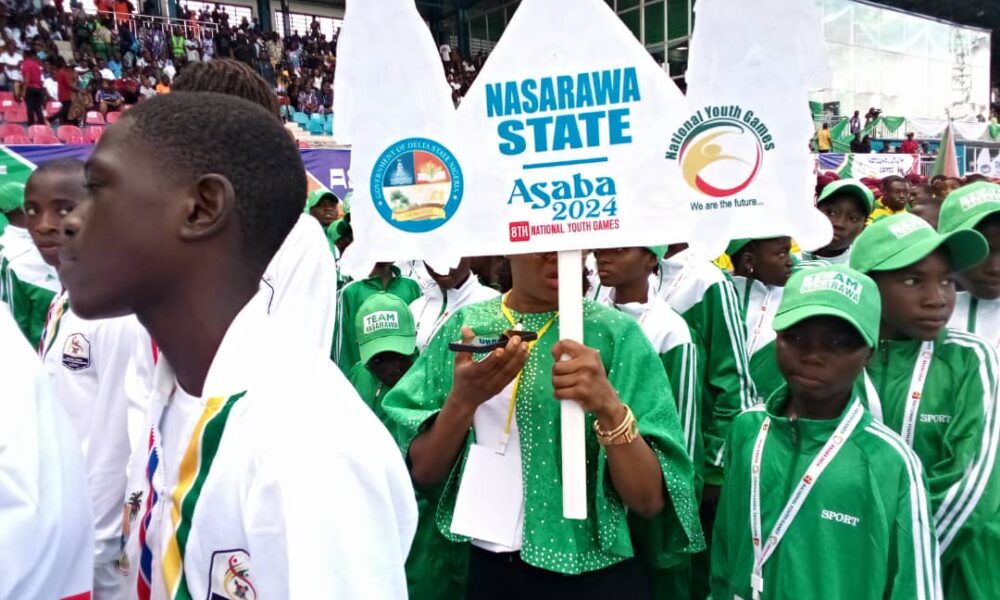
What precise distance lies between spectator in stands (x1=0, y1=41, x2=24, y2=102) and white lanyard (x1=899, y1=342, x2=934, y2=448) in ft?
51.2

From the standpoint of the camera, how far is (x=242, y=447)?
0.94m

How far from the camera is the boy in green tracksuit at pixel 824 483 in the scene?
1.73 metres

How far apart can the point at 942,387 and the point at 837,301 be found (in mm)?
491

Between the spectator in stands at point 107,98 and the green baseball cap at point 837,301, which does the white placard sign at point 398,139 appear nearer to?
the green baseball cap at point 837,301

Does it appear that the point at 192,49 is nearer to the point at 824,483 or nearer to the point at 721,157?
the point at 721,157

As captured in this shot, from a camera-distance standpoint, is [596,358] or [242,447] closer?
[242,447]

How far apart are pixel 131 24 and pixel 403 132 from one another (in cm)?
1997

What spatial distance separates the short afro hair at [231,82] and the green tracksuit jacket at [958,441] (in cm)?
200

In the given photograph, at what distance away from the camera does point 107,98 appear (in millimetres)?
14758

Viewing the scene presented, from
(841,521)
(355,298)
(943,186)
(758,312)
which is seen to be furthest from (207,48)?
(841,521)

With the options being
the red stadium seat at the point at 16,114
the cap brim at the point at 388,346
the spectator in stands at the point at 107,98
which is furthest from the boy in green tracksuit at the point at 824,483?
the spectator in stands at the point at 107,98

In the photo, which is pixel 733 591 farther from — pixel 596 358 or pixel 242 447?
pixel 242 447

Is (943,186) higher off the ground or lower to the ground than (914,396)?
higher

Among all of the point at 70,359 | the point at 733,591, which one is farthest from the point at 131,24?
the point at 733,591
